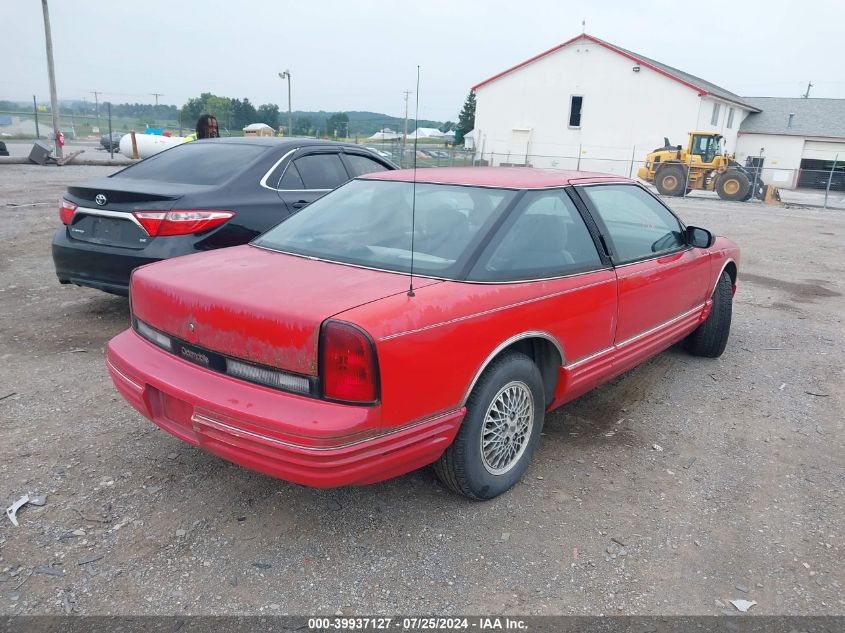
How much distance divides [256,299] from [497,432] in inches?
48.6

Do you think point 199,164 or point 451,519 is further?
point 199,164

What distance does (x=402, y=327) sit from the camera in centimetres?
238

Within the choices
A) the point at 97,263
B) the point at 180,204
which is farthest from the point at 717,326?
the point at 97,263

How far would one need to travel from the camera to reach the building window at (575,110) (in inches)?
1368

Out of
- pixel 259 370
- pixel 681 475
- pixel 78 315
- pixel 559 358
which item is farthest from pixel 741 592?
pixel 78 315

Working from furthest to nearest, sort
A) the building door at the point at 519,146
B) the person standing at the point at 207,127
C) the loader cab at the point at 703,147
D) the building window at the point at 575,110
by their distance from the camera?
1. the building door at the point at 519,146
2. the building window at the point at 575,110
3. the loader cab at the point at 703,147
4. the person standing at the point at 207,127

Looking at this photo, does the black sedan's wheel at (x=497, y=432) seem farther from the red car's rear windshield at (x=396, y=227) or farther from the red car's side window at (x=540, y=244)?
the red car's rear windshield at (x=396, y=227)

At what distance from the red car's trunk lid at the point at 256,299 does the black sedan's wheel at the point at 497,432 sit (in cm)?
56

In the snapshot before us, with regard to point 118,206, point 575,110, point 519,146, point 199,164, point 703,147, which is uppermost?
point 575,110

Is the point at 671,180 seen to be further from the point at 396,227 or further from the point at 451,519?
the point at 451,519

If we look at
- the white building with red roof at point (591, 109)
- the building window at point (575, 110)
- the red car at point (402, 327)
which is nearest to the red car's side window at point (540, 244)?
the red car at point (402, 327)

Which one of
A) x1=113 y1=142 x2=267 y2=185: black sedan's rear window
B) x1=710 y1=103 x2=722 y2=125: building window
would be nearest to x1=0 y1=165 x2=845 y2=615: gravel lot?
x1=113 y1=142 x2=267 y2=185: black sedan's rear window

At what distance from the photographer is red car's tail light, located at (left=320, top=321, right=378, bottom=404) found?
2.28m

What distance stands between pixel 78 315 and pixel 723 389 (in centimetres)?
520
